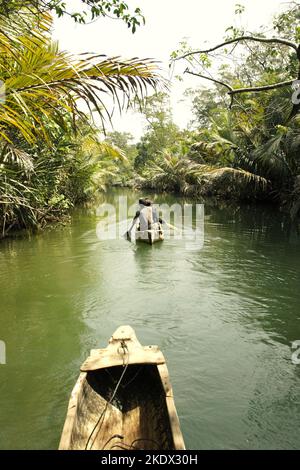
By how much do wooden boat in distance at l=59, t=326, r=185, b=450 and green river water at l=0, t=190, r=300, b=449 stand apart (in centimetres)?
45

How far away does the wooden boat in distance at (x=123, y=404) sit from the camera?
2.96 metres

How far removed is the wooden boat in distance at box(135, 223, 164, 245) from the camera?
11.1 metres

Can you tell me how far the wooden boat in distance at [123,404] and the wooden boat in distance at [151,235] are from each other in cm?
681

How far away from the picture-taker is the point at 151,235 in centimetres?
1111

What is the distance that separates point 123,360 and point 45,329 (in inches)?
93.9

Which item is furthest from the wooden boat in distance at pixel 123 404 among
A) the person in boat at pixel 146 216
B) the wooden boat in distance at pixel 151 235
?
the person in boat at pixel 146 216

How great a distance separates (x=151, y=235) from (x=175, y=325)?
5.27m

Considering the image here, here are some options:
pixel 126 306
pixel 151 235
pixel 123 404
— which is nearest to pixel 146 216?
pixel 151 235

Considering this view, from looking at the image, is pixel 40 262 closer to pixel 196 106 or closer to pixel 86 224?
pixel 86 224

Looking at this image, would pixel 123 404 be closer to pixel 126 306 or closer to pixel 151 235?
pixel 126 306

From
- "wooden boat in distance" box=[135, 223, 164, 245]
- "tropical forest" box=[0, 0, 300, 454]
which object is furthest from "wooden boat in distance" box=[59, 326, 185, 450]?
"wooden boat in distance" box=[135, 223, 164, 245]

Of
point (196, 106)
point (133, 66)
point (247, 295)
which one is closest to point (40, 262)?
point (247, 295)

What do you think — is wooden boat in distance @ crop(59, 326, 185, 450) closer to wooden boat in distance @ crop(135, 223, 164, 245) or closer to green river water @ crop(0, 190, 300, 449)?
green river water @ crop(0, 190, 300, 449)
